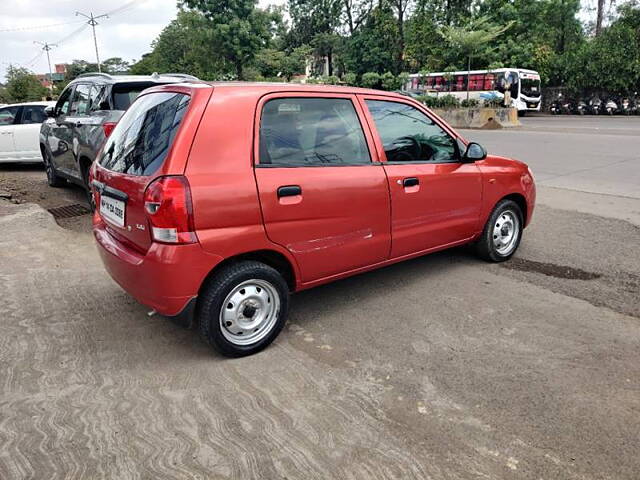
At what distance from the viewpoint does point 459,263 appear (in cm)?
526

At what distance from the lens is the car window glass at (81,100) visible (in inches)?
292

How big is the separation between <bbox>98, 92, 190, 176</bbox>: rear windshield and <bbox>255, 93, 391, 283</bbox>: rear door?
55 cm

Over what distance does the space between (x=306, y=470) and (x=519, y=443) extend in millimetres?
1064

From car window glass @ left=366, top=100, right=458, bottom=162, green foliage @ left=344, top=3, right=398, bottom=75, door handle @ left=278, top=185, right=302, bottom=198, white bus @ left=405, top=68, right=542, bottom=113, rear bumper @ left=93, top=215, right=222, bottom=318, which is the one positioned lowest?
rear bumper @ left=93, top=215, right=222, bottom=318

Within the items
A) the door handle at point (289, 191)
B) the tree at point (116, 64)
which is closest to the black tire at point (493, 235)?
the door handle at point (289, 191)

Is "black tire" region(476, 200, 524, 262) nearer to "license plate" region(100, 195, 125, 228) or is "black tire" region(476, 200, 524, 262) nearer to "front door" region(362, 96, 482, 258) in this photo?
"front door" region(362, 96, 482, 258)

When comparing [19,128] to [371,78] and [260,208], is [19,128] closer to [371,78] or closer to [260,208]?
[260,208]

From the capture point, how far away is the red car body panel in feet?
10.2

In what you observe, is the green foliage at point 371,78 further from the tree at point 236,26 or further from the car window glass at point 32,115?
the car window glass at point 32,115

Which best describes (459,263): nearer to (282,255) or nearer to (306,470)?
(282,255)

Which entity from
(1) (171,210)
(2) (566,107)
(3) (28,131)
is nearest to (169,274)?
(1) (171,210)

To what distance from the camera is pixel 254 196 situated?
325 centimetres

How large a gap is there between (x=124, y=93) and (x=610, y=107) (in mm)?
36068

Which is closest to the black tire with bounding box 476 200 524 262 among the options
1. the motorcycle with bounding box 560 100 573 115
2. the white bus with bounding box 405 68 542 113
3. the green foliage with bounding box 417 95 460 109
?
the green foliage with bounding box 417 95 460 109
